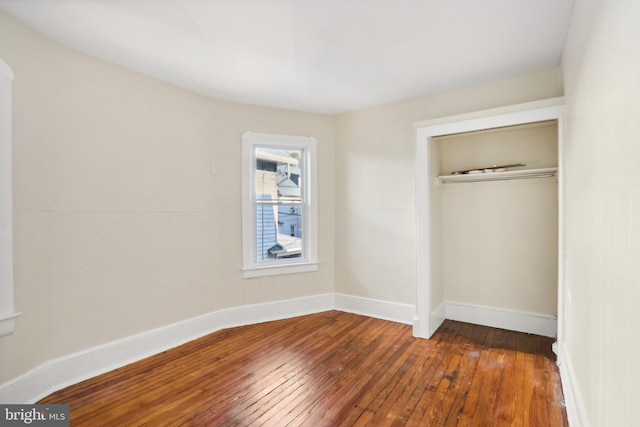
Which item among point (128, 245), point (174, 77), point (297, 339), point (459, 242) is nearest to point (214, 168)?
point (174, 77)

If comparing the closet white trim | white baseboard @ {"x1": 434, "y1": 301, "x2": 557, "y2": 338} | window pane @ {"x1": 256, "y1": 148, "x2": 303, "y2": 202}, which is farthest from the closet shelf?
window pane @ {"x1": 256, "y1": 148, "x2": 303, "y2": 202}

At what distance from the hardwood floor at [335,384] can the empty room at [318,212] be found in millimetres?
22

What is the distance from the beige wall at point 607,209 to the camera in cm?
96

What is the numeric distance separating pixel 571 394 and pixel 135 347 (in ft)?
10.9

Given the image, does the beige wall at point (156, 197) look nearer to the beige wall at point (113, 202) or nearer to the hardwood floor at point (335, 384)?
the beige wall at point (113, 202)

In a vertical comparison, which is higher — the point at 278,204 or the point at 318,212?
the point at 278,204

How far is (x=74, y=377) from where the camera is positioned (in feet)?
7.87

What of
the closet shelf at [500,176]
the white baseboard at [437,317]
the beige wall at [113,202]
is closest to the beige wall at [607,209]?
the closet shelf at [500,176]

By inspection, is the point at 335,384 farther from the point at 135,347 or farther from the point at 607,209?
the point at 607,209

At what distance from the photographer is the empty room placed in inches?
75.0

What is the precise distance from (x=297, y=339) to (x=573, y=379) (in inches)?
87.5

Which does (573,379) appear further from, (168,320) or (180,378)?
(168,320)

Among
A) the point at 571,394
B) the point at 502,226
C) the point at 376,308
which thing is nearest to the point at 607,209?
the point at 571,394

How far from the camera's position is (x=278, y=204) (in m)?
3.87
